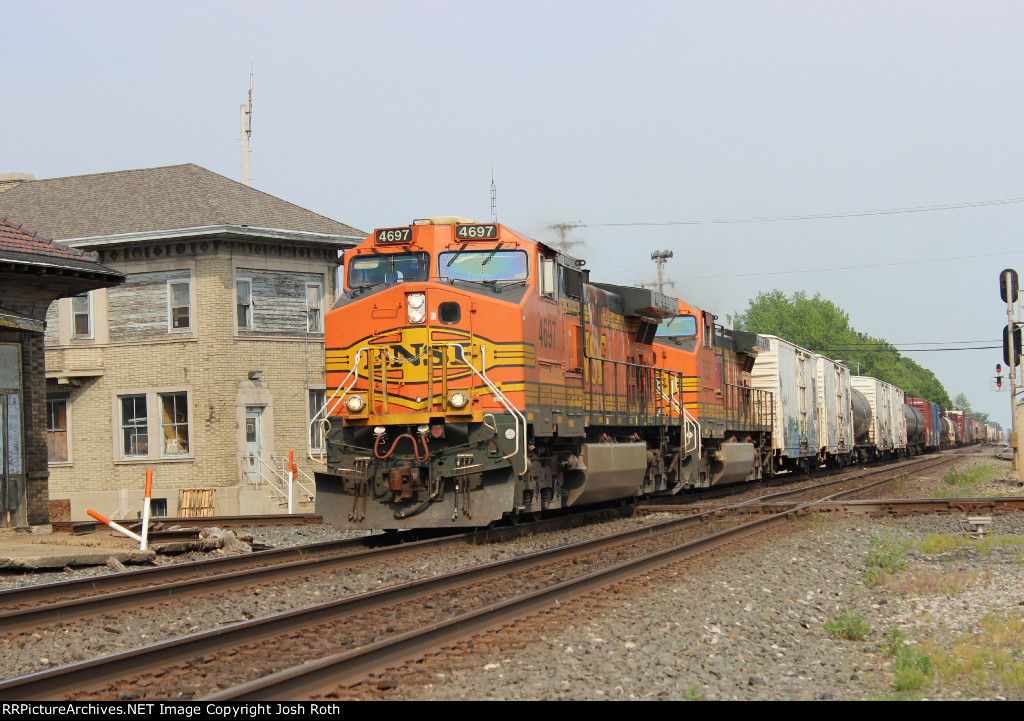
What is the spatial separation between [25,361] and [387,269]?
720cm

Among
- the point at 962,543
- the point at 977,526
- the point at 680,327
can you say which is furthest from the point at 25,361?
the point at 977,526

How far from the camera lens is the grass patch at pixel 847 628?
25.4 ft

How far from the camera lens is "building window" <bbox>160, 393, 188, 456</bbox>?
25531 millimetres

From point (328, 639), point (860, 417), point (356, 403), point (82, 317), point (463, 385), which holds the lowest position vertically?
point (328, 639)

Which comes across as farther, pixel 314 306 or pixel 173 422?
pixel 314 306

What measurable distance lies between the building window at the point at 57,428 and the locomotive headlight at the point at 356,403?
53.9 ft

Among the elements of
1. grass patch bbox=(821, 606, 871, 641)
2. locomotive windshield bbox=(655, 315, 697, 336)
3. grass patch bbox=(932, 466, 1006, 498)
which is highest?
locomotive windshield bbox=(655, 315, 697, 336)

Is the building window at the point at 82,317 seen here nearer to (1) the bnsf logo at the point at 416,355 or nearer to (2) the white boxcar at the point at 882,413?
(1) the bnsf logo at the point at 416,355

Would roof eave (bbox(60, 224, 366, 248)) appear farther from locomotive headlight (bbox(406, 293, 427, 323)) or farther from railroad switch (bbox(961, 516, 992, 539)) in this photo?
railroad switch (bbox(961, 516, 992, 539))

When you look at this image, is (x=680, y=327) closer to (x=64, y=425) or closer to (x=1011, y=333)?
(x=1011, y=333)

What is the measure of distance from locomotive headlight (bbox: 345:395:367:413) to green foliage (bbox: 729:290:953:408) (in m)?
90.6

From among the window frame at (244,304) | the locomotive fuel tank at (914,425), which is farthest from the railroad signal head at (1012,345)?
the locomotive fuel tank at (914,425)

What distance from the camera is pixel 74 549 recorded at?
1253 centimetres

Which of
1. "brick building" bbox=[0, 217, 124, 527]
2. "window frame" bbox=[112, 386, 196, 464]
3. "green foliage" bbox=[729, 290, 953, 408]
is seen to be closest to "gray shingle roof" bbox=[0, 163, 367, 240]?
"window frame" bbox=[112, 386, 196, 464]
